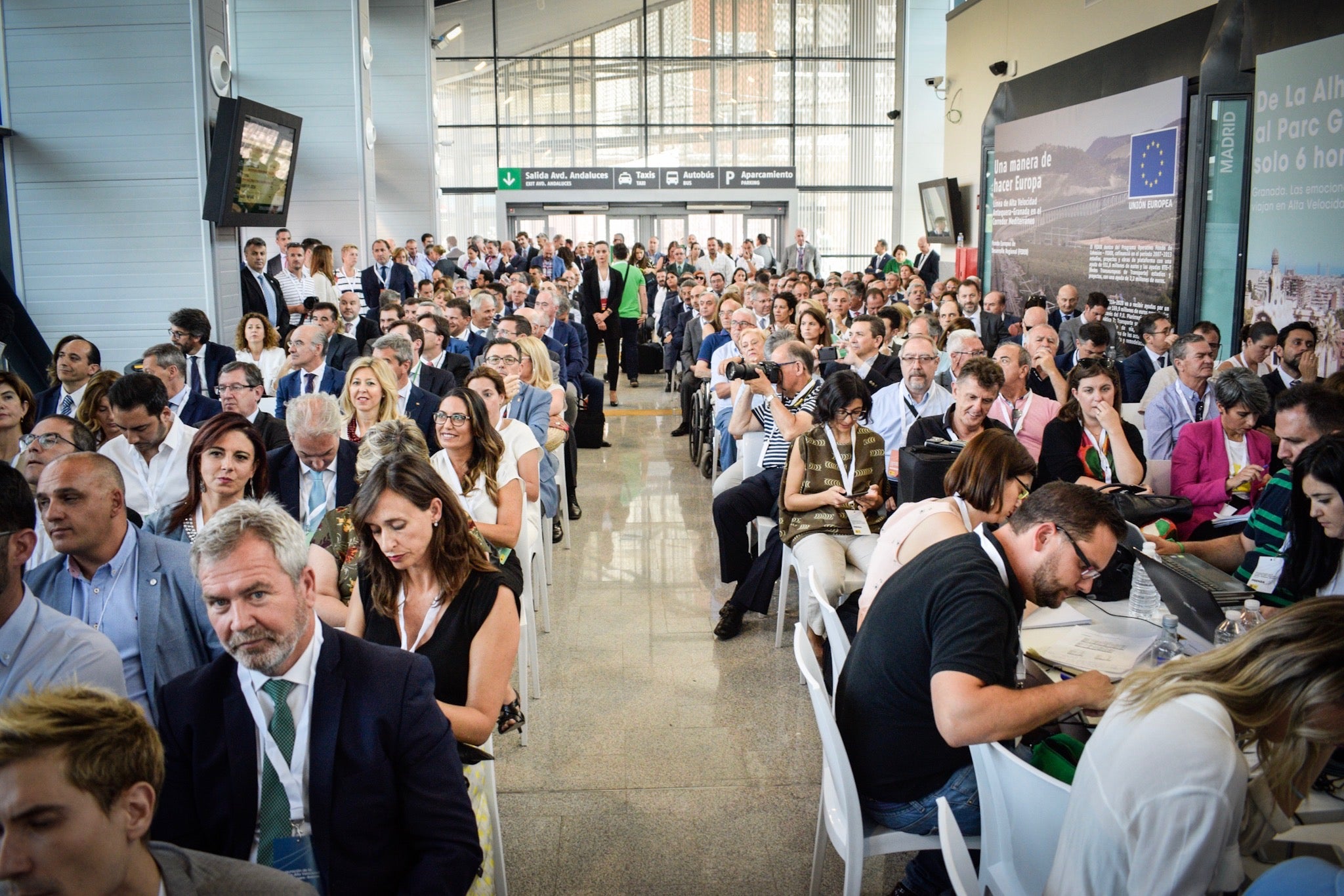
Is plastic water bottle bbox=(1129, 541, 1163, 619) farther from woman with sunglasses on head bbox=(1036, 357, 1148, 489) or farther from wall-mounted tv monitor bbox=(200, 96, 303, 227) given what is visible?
wall-mounted tv monitor bbox=(200, 96, 303, 227)

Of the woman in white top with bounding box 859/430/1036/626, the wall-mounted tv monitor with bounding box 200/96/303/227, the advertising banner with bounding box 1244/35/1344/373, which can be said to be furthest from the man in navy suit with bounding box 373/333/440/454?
the advertising banner with bounding box 1244/35/1344/373

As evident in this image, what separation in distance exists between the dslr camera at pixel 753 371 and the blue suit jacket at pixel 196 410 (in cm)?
262

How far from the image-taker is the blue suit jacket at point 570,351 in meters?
9.06

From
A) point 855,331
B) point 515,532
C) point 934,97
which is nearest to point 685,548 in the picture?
point 855,331

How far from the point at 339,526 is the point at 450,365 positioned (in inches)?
151

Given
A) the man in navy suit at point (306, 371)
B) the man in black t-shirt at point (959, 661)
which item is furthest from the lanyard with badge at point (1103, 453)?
the man in navy suit at point (306, 371)

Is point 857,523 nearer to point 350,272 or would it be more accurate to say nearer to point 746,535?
point 746,535

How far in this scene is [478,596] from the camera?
103 inches

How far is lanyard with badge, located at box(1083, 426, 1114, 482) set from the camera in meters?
4.57

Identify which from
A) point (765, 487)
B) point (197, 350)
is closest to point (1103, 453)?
point (765, 487)

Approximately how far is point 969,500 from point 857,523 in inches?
55.0

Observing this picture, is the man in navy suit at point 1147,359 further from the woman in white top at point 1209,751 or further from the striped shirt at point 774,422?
the woman in white top at point 1209,751

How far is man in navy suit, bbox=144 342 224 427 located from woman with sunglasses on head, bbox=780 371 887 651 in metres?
2.93

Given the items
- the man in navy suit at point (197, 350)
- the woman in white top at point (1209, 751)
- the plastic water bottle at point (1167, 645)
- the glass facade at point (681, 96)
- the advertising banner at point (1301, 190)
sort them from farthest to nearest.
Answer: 1. the glass facade at point (681, 96)
2. the man in navy suit at point (197, 350)
3. the advertising banner at point (1301, 190)
4. the plastic water bottle at point (1167, 645)
5. the woman in white top at point (1209, 751)
